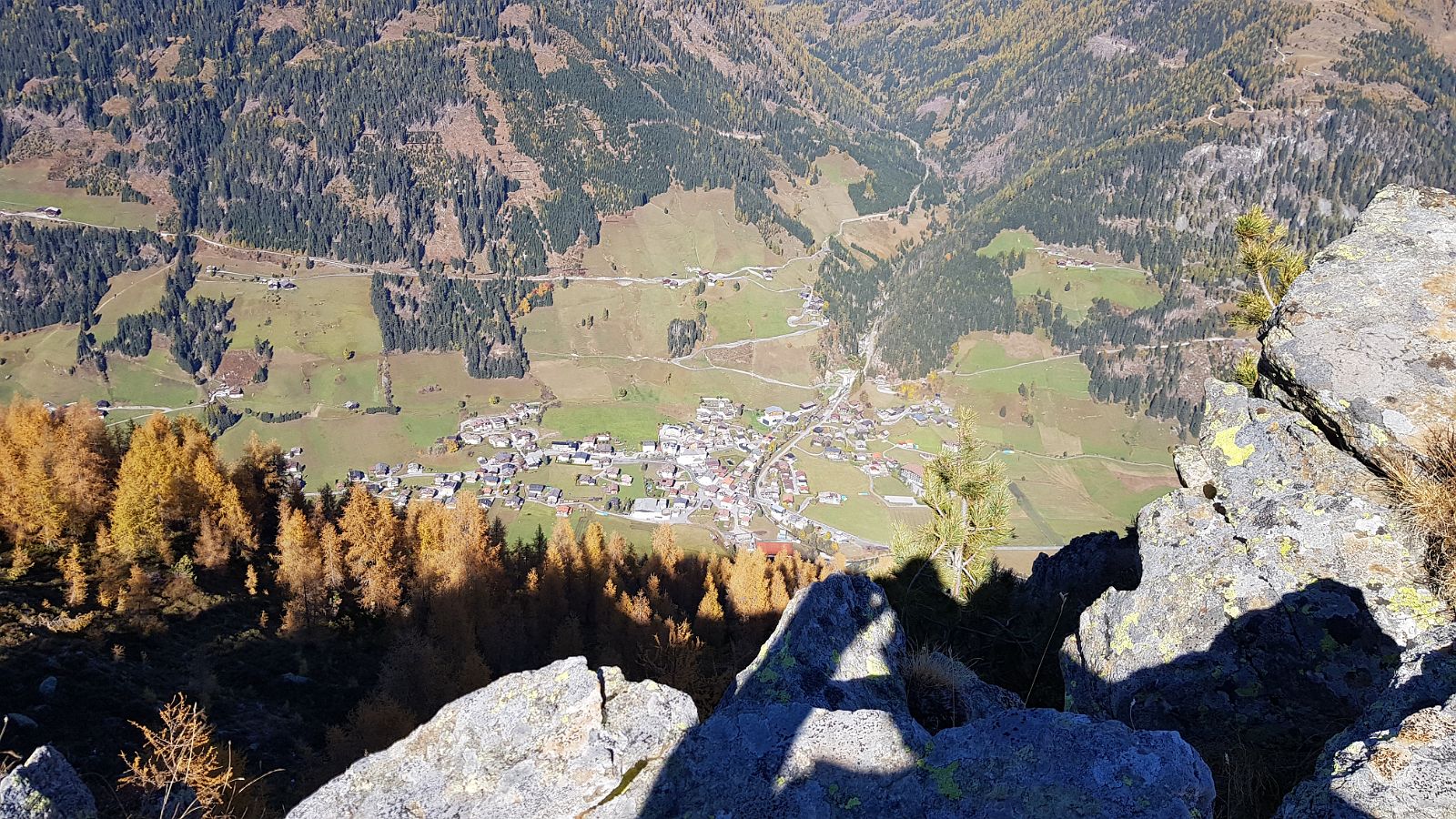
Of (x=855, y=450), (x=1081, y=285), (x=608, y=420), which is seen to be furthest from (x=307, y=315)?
(x=1081, y=285)

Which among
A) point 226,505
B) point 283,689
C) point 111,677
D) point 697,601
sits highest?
point 226,505

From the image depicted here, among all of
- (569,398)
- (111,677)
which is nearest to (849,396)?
(569,398)

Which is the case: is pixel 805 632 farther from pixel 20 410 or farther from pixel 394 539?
pixel 20 410

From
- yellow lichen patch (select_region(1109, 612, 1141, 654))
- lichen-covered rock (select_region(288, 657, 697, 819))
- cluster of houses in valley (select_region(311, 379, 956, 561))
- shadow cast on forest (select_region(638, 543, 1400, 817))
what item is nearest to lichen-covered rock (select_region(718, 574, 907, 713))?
shadow cast on forest (select_region(638, 543, 1400, 817))

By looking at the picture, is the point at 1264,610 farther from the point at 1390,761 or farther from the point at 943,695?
the point at 1390,761

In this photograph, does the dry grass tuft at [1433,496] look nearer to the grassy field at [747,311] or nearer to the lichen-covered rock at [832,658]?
the lichen-covered rock at [832,658]

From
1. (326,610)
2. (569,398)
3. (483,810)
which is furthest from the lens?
(569,398)

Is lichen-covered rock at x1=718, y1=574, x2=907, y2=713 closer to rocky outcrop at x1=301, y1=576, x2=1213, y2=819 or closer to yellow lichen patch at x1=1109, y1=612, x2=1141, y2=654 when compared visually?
rocky outcrop at x1=301, y1=576, x2=1213, y2=819
